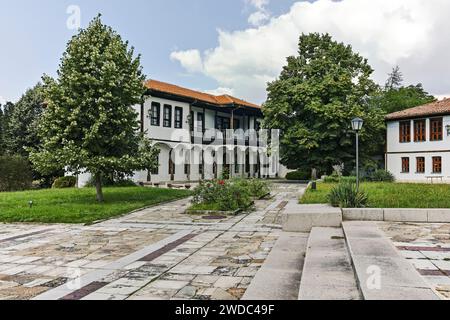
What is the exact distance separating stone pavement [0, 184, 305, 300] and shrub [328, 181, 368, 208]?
1.51 metres

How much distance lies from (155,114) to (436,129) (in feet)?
64.4

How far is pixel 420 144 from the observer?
26938mm

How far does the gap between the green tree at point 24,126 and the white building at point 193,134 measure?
34.4 ft

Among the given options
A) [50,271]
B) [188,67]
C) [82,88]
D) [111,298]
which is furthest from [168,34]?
[111,298]

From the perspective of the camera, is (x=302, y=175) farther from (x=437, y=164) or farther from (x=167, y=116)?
(x=167, y=116)

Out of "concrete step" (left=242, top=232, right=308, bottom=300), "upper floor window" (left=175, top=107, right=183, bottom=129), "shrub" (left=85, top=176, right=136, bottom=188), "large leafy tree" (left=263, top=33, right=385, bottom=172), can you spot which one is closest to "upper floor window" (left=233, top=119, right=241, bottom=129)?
"large leafy tree" (left=263, top=33, right=385, bottom=172)

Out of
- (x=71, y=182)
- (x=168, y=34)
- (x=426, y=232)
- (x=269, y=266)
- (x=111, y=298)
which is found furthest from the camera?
(x=71, y=182)

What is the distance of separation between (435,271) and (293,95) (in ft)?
72.9

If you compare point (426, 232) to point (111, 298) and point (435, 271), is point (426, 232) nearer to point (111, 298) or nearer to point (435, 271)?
point (435, 271)

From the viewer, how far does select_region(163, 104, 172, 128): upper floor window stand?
25688mm

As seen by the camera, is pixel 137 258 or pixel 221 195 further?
pixel 221 195

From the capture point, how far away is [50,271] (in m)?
5.24

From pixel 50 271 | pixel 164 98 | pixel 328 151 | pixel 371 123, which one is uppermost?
pixel 164 98

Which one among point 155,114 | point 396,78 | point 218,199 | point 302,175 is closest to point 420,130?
point 302,175
